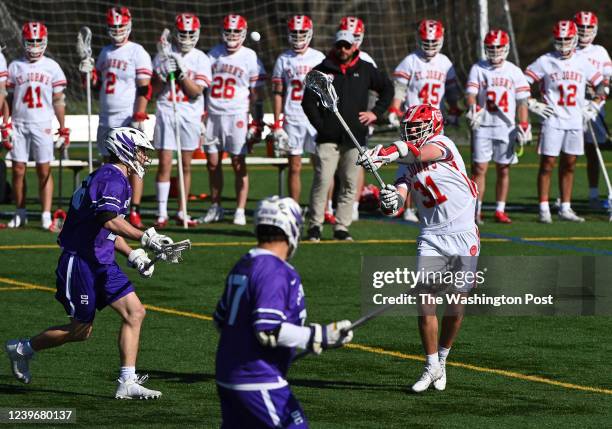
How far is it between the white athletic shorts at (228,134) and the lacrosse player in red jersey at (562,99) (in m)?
3.60

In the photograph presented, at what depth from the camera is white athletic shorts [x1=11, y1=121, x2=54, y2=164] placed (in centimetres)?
1786

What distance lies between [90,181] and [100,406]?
1407 millimetres

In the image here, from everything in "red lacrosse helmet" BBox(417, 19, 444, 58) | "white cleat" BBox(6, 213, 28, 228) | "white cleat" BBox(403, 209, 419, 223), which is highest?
"red lacrosse helmet" BBox(417, 19, 444, 58)

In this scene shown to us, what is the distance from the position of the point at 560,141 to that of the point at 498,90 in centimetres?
102

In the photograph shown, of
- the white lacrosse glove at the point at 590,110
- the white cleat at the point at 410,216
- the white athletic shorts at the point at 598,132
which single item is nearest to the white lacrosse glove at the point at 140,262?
the white cleat at the point at 410,216

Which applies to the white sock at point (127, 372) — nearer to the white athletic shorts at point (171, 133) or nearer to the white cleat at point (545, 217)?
the white athletic shorts at point (171, 133)

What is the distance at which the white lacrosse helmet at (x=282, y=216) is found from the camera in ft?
22.1

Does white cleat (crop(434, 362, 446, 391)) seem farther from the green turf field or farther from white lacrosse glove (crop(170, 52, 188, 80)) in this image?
white lacrosse glove (crop(170, 52, 188, 80))

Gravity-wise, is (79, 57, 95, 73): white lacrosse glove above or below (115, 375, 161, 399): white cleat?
above

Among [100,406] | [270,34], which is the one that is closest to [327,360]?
[100,406]

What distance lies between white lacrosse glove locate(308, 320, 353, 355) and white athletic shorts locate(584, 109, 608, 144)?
1317cm

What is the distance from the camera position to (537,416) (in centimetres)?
912

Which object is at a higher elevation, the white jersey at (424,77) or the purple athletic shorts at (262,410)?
the white jersey at (424,77)

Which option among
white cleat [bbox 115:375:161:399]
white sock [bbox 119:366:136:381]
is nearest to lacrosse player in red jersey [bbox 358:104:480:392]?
white cleat [bbox 115:375:161:399]
